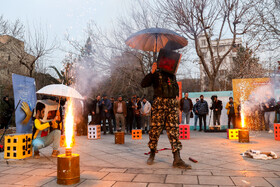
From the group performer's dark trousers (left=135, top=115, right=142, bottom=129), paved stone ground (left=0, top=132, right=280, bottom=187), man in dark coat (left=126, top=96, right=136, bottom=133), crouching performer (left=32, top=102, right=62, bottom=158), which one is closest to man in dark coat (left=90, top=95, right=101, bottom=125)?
man in dark coat (left=126, top=96, right=136, bottom=133)

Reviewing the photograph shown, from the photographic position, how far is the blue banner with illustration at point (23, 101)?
22.7 ft

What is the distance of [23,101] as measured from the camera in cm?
711

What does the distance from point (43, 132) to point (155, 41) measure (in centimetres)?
341

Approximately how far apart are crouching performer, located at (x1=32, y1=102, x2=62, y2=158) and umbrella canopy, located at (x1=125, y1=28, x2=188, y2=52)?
2.46m

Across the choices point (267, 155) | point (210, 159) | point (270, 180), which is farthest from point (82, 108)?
point (270, 180)

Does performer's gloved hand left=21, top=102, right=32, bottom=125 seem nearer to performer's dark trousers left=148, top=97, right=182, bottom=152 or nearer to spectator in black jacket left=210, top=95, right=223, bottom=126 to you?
performer's dark trousers left=148, top=97, right=182, bottom=152

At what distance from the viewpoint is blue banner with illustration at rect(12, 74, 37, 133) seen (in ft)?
22.7

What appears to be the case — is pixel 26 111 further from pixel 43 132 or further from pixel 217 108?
pixel 217 108

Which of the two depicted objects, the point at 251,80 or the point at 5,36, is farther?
the point at 5,36

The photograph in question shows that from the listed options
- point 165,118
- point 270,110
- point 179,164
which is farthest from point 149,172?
point 270,110

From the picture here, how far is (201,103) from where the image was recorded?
11.9 m

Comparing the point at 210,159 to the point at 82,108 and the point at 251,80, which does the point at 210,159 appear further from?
the point at 251,80

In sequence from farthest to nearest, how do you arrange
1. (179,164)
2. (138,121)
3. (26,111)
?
1. (138,121)
2. (26,111)
3. (179,164)

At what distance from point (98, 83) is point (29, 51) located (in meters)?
5.83
